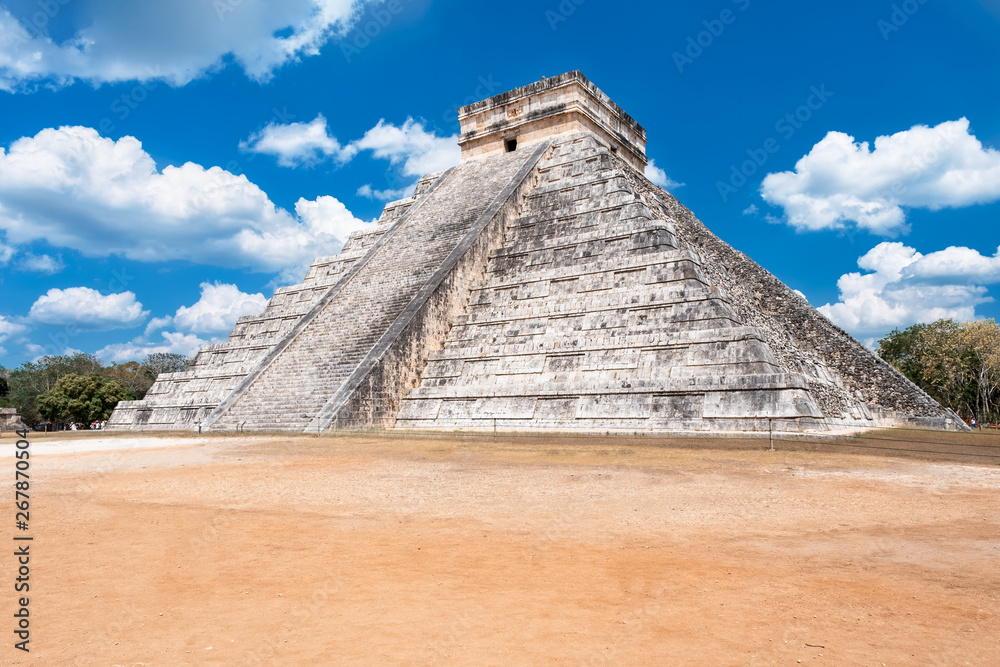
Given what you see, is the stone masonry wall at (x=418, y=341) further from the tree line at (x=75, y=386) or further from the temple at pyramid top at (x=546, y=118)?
the tree line at (x=75, y=386)

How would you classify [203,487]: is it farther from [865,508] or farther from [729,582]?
[865,508]

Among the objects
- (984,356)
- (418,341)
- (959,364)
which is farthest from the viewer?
(959,364)

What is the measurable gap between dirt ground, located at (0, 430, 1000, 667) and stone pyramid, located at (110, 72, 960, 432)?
13.4 feet

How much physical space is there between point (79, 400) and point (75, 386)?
31.6 inches

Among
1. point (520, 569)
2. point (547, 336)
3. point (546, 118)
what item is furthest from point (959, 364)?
point (520, 569)

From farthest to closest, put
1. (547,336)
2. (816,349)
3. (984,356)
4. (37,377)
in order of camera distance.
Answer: (37,377), (984,356), (816,349), (547,336)

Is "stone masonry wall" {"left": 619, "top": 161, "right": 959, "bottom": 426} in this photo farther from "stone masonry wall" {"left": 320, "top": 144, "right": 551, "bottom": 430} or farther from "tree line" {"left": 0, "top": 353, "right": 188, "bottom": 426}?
"tree line" {"left": 0, "top": 353, "right": 188, "bottom": 426}

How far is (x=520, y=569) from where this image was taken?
3705mm

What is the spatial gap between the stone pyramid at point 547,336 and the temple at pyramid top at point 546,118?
0.30 feet

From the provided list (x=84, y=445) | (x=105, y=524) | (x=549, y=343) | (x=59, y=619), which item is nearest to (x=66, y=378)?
(x=84, y=445)

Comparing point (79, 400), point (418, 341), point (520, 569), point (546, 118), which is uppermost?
point (546, 118)

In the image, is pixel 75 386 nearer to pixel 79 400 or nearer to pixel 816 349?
pixel 79 400

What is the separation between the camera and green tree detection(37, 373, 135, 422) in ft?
103

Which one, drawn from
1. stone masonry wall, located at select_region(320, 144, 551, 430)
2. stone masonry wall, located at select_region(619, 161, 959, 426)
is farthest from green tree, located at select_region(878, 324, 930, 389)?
stone masonry wall, located at select_region(320, 144, 551, 430)
